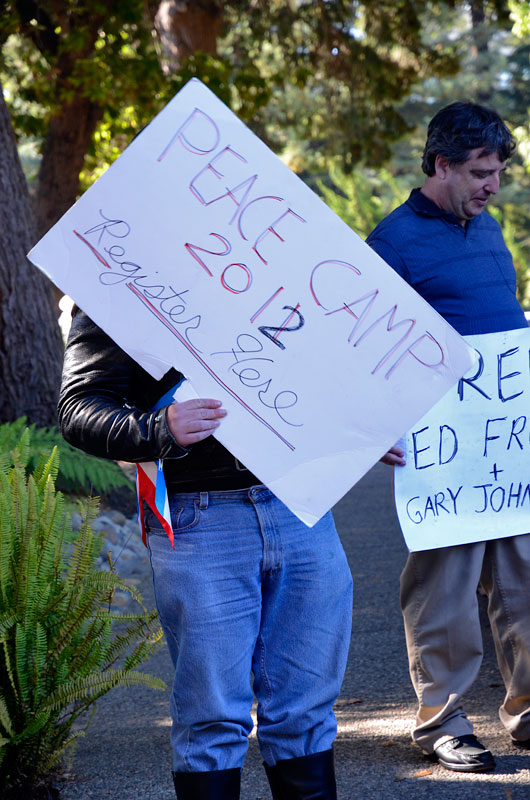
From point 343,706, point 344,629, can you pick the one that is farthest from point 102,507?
point 344,629

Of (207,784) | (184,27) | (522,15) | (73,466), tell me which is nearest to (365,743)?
(207,784)

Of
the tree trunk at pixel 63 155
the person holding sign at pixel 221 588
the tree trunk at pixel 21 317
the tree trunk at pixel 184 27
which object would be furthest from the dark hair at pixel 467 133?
the tree trunk at pixel 184 27

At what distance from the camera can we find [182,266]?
207 cm

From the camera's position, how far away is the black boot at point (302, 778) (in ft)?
7.20

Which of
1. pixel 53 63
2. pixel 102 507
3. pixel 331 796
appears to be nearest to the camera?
pixel 331 796

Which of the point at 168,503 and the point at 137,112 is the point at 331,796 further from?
the point at 137,112

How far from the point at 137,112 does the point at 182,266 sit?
10955 mm

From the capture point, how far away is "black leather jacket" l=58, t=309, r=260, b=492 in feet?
6.91

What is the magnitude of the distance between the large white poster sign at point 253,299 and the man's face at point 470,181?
104cm

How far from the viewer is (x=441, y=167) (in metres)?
3.09

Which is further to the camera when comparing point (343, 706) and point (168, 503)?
point (343, 706)

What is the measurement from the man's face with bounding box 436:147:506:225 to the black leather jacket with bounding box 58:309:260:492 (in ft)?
4.42

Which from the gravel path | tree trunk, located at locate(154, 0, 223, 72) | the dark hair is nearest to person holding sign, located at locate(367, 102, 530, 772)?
the dark hair

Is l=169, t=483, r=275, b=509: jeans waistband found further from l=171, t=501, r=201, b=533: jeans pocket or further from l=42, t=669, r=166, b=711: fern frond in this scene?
l=42, t=669, r=166, b=711: fern frond
